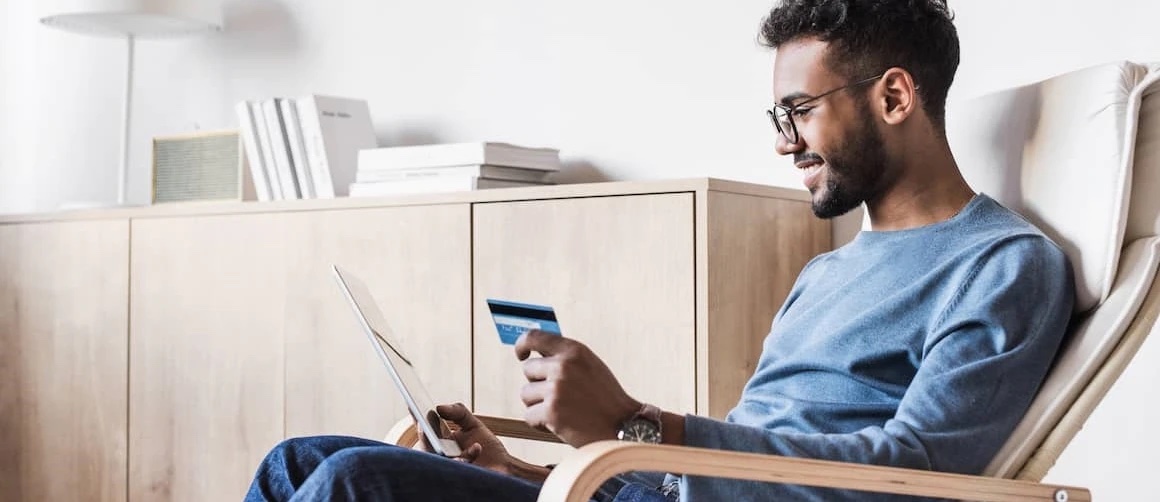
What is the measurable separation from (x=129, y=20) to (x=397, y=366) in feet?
6.50

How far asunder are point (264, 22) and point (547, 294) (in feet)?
4.69

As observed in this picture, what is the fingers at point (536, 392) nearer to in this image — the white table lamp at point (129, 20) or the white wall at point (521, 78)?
the white wall at point (521, 78)

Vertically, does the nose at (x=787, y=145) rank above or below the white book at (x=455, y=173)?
below

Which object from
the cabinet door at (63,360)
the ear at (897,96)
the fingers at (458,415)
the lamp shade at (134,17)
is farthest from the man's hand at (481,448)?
the lamp shade at (134,17)

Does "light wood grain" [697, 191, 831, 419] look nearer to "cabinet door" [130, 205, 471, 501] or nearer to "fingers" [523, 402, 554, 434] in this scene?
"cabinet door" [130, 205, 471, 501]

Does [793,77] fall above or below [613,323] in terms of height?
above

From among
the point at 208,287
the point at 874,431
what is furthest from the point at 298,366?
the point at 874,431

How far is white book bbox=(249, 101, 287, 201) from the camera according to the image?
288 cm

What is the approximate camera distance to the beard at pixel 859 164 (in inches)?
63.8

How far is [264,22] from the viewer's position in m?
3.32

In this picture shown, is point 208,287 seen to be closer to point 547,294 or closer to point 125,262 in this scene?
point 125,262

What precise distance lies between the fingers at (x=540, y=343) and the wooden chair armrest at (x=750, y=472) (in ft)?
0.37

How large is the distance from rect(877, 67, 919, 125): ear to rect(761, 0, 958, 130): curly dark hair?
0.06 feet

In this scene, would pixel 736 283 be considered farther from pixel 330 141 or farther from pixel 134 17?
pixel 134 17
